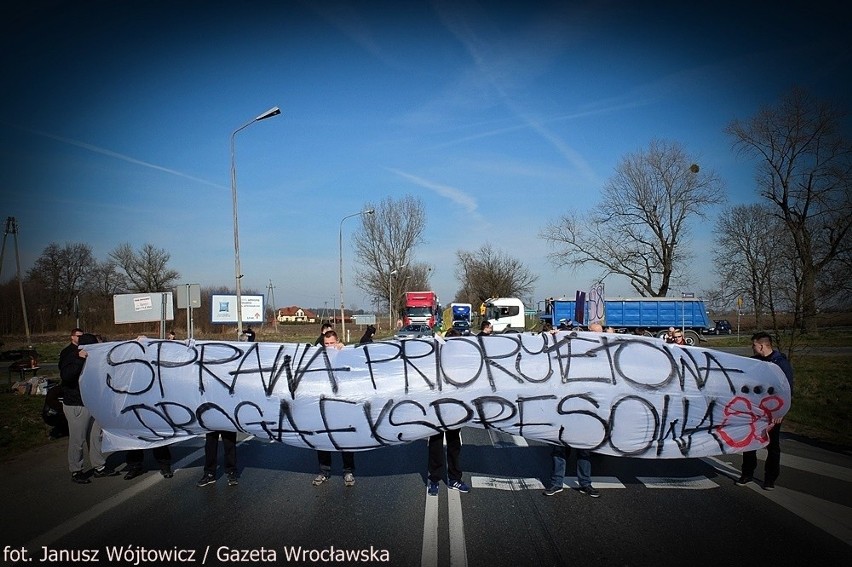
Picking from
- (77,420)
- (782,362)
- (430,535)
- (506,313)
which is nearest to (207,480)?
(77,420)

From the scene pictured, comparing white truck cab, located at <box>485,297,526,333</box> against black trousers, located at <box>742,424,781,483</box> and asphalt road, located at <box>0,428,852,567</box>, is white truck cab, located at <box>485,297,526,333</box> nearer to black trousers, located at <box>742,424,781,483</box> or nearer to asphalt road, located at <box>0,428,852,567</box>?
asphalt road, located at <box>0,428,852,567</box>

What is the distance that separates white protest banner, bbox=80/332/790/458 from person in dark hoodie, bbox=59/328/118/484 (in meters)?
0.26

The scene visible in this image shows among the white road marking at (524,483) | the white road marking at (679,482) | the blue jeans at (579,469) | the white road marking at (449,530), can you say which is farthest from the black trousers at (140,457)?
the white road marking at (679,482)

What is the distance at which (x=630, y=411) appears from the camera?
22.7 ft

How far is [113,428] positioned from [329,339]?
9.64ft

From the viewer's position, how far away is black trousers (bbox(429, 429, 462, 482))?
700 centimetres

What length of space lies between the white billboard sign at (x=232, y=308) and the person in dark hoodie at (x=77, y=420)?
34.7 metres

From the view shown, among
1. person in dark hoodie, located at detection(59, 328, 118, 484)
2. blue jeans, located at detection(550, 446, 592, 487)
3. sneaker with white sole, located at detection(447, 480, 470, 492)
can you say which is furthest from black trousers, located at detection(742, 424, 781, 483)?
person in dark hoodie, located at detection(59, 328, 118, 484)

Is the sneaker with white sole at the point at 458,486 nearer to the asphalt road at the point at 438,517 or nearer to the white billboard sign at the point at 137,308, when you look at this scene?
the asphalt road at the point at 438,517

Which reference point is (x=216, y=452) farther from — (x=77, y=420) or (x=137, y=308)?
(x=137, y=308)

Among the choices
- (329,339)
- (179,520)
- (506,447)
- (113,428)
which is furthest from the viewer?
→ (506,447)

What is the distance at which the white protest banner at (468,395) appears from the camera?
22.7ft

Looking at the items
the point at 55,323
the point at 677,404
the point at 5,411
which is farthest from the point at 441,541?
the point at 55,323

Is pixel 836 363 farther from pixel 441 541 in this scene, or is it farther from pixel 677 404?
pixel 441 541
